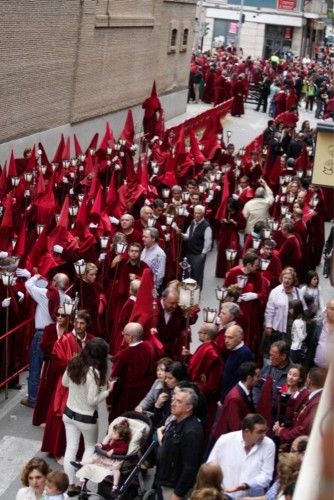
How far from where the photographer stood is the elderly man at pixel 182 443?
7.09m

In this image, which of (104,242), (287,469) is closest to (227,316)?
(104,242)

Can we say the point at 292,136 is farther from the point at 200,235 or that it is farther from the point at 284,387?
the point at 284,387

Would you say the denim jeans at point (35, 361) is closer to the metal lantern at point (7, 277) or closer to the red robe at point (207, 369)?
the metal lantern at point (7, 277)

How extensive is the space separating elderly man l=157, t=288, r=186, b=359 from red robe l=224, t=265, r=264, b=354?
1.35 metres

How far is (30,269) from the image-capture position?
38.2ft

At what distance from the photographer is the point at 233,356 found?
869cm

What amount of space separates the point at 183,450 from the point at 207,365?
1566mm

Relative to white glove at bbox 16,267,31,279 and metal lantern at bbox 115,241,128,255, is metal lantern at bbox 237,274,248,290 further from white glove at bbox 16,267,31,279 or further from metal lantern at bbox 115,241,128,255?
white glove at bbox 16,267,31,279

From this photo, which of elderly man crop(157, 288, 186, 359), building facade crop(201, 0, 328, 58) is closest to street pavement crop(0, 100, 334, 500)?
elderly man crop(157, 288, 186, 359)

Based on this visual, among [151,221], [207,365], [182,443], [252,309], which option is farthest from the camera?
[151,221]

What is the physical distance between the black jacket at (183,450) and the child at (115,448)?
0.27m

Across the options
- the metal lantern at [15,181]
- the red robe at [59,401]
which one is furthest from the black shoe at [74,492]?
the metal lantern at [15,181]

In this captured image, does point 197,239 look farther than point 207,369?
Yes

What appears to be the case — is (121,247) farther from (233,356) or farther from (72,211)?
(233,356)
